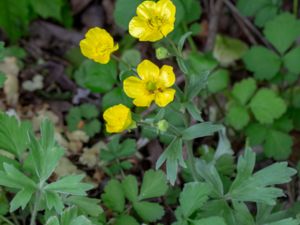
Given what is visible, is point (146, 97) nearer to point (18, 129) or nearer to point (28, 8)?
point (18, 129)

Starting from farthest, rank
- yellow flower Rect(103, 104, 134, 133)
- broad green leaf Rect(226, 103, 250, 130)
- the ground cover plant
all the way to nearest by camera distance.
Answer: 1. broad green leaf Rect(226, 103, 250, 130)
2. the ground cover plant
3. yellow flower Rect(103, 104, 134, 133)

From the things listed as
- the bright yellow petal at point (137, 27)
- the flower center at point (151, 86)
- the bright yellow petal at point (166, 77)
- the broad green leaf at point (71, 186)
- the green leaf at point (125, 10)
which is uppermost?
the bright yellow petal at point (137, 27)

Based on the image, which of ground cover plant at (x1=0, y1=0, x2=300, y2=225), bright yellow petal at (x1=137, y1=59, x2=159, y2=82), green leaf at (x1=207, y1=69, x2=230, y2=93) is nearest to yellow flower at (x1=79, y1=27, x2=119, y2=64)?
ground cover plant at (x1=0, y1=0, x2=300, y2=225)

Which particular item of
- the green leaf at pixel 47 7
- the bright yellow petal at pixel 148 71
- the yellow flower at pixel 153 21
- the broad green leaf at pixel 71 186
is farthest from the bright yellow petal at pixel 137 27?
the green leaf at pixel 47 7

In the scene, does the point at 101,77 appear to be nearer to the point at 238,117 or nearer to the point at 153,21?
the point at 238,117

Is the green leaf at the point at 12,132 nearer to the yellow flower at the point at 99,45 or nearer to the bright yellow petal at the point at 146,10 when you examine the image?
the yellow flower at the point at 99,45

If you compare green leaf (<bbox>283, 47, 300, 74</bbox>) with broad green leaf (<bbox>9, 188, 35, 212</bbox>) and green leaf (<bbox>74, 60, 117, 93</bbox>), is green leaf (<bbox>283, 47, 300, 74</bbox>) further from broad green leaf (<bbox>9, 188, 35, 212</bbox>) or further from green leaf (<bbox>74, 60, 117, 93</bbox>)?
broad green leaf (<bbox>9, 188, 35, 212</bbox>)

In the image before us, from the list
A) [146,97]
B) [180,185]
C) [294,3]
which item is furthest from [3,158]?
[294,3]
